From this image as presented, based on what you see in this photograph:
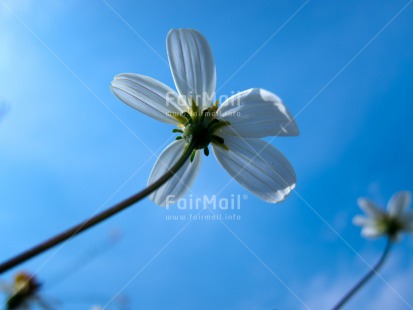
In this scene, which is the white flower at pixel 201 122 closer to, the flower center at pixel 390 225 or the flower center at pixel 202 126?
the flower center at pixel 202 126

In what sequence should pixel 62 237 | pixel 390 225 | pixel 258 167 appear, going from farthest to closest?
1. pixel 390 225
2. pixel 258 167
3. pixel 62 237

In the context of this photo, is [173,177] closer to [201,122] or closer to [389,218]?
[201,122]

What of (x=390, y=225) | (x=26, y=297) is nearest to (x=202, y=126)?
(x=26, y=297)

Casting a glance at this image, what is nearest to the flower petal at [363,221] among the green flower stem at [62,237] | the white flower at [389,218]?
the white flower at [389,218]

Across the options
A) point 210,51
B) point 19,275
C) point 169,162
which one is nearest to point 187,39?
point 210,51

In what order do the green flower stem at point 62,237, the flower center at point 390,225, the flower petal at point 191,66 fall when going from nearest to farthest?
the green flower stem at point 62,237
the flower petal at point 191,66
the flower center at point 390,225

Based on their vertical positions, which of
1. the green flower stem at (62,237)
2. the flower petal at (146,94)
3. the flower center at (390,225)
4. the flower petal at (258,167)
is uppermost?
the flower petal at (146,94)
